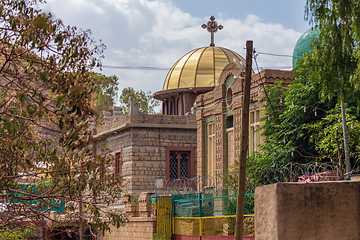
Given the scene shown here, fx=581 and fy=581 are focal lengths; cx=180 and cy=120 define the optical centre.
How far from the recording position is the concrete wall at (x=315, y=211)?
21.1ft

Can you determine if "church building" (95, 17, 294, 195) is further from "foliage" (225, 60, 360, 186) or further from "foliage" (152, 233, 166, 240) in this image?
"foliage" (152, 233, 166, 240)

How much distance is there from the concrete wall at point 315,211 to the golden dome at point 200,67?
26.9 metres

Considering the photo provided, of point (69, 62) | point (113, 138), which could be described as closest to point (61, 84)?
point (69, 62)

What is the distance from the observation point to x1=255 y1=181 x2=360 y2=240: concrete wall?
6426 mm

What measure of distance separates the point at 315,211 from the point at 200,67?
28.1 m

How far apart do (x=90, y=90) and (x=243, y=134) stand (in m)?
5.56

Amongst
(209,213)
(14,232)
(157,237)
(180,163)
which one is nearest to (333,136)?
(209,213)

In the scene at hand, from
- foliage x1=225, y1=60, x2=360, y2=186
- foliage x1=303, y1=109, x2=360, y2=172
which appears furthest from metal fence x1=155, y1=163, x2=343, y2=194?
foliage x1=303, y1=109, x2=360, y2=172

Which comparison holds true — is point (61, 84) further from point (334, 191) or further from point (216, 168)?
point (216, 168)

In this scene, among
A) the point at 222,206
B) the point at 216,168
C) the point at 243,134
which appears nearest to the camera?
the point at 243,134

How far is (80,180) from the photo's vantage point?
33.6 feet

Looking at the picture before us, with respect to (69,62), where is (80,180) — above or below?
below

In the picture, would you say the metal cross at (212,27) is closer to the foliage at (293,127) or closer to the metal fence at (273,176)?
the metal fence at (273,176)

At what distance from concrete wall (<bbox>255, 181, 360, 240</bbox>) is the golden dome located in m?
26.9
